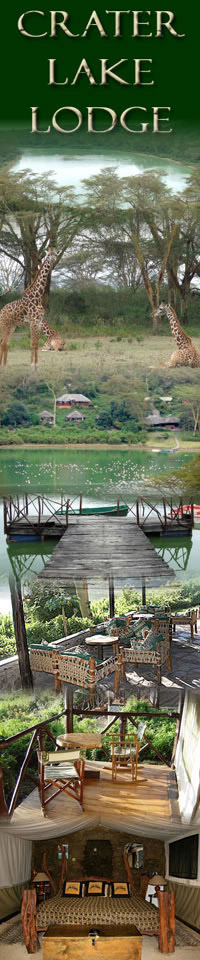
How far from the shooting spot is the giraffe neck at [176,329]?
8.63 m

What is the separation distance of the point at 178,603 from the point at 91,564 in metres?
3.17

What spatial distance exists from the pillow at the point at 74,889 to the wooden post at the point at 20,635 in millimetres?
1891

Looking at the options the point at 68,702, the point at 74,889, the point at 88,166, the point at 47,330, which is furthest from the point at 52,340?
the point at 74,889

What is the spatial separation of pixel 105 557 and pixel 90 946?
3.13m

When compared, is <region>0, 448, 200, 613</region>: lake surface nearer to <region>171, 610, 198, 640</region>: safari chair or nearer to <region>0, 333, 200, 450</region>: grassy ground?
<region>0, 333, 200, 450</region>: grassy ground

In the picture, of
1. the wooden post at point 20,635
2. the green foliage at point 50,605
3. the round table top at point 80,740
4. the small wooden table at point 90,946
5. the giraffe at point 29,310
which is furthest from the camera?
the green foliage at point 50,605

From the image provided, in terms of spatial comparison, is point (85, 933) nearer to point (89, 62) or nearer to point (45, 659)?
point (45, 659)

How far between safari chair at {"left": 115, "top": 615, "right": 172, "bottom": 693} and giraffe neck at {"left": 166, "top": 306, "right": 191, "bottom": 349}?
2.63 meters

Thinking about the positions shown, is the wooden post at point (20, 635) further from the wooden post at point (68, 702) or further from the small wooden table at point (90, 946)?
the small wooden table at point (90, 946)

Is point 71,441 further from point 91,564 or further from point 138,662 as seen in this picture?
point 138,662

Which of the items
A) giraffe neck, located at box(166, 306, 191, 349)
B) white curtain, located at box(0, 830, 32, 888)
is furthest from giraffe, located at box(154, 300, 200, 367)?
white curtain, located at box(0, 830, 32, 888)

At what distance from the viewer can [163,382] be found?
8.63 m

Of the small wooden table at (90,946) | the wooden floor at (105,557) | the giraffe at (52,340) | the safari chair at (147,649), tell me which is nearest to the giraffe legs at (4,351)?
the giraffe at (52,340)

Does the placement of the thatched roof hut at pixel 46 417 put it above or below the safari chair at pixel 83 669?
above
